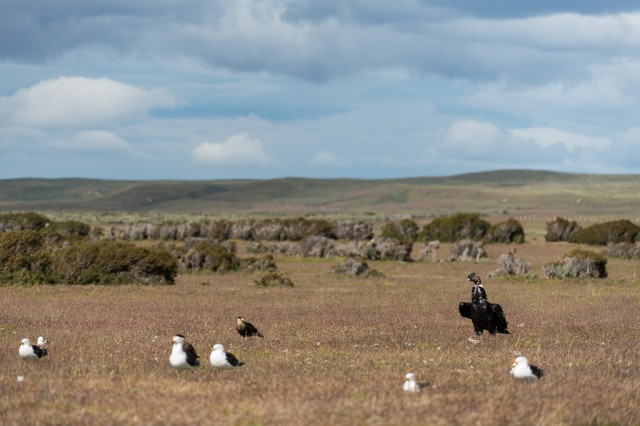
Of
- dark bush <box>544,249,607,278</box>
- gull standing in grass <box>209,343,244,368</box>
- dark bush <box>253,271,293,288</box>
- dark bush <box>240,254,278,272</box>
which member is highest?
gull standing in grass <box>209,343,244,368</box>

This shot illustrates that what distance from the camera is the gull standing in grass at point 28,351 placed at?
14.7 m

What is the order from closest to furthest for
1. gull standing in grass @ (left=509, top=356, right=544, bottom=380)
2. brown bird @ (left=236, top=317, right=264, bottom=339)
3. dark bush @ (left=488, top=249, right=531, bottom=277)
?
gull standing in grass @ (left=509, top=356, right=544, bottom=380), brown bird @ (left=236, top=317, right=264, bottom=339), dark bush @ (left=488, top=249, right=531, bottom=277)

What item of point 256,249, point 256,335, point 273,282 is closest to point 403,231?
point 256,249

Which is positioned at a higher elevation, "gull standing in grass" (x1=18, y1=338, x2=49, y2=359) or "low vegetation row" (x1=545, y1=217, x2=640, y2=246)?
"gull standing in grass" (x1=18, y1=338, x2=49, y2=359)

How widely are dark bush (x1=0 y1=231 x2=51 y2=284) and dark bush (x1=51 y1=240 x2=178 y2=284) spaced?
1.60 feet

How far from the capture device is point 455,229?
70562 millimetres

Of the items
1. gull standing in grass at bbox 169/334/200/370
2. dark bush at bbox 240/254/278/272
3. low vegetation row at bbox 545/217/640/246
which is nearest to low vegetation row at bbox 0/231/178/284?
dark bush at bbox 240/254/278/272

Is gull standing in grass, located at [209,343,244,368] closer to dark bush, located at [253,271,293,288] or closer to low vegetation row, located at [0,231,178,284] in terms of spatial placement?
dark bush, located at [253,271,293,288]

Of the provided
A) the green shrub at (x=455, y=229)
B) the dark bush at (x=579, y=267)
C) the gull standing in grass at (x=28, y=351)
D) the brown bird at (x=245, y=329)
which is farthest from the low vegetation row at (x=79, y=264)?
the green shrub at (x=455, y=229)

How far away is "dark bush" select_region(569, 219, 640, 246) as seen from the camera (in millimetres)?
61812

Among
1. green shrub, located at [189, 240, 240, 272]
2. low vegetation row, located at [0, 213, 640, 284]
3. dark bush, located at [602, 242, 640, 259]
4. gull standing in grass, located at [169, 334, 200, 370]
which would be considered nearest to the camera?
gull standing in grass, located at [169, 334, 200, 370]

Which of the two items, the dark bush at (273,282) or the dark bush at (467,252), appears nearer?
the dark bush at (273,282)

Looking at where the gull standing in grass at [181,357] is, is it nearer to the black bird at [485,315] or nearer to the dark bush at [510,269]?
the black bird at [485,315]

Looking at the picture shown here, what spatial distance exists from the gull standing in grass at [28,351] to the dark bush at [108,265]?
66.4 feet
